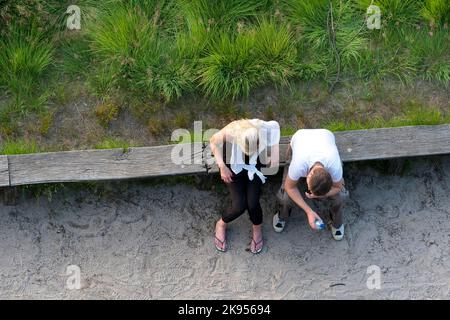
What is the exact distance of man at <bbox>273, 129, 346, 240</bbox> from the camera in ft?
13.2

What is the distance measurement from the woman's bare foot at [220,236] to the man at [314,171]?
1.54ft

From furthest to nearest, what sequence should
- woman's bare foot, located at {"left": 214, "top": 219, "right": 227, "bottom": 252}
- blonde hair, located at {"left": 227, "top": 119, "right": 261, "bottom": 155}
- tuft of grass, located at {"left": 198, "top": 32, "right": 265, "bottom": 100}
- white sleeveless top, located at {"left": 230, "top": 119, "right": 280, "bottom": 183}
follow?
tuft of grass, located at {"left": 198, "top": 32, "right": 265, "bottom": 100}
woman's bare foot, located at {"left": 214, "top": 219, "right": 227, "bottom": 252}
white sleeveless top, located at {"left": 230, "top": 119, "right": 280, "bottom": 183}
blonde hair, located at {"left": 227, "top": 119, "right": 261, "bottom": 155}

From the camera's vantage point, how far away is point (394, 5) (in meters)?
5.05

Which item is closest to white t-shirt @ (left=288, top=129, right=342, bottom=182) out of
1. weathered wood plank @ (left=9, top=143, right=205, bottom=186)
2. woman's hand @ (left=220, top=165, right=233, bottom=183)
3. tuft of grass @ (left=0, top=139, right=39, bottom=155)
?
woman's hand @ (left=220, top=165, right=233, bottom=183)

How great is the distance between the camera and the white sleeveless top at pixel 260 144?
14.1ft

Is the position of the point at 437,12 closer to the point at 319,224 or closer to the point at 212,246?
the point at 319,224

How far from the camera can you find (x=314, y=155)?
4.16m

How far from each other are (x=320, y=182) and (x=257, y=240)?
982mm

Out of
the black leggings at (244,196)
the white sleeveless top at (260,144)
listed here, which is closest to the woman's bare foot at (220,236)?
the black leggings at (244,196)

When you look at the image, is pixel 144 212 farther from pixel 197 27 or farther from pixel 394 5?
pixel 394 5

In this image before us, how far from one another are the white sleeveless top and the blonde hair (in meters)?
0.04

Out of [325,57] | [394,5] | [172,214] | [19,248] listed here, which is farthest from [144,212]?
[394,5]

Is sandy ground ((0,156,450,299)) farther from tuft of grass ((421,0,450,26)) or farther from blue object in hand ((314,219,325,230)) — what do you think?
tuft of grass ((421,0,450,26))

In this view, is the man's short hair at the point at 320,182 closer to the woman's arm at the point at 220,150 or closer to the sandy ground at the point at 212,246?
the woman's arm at the point at 220,150
